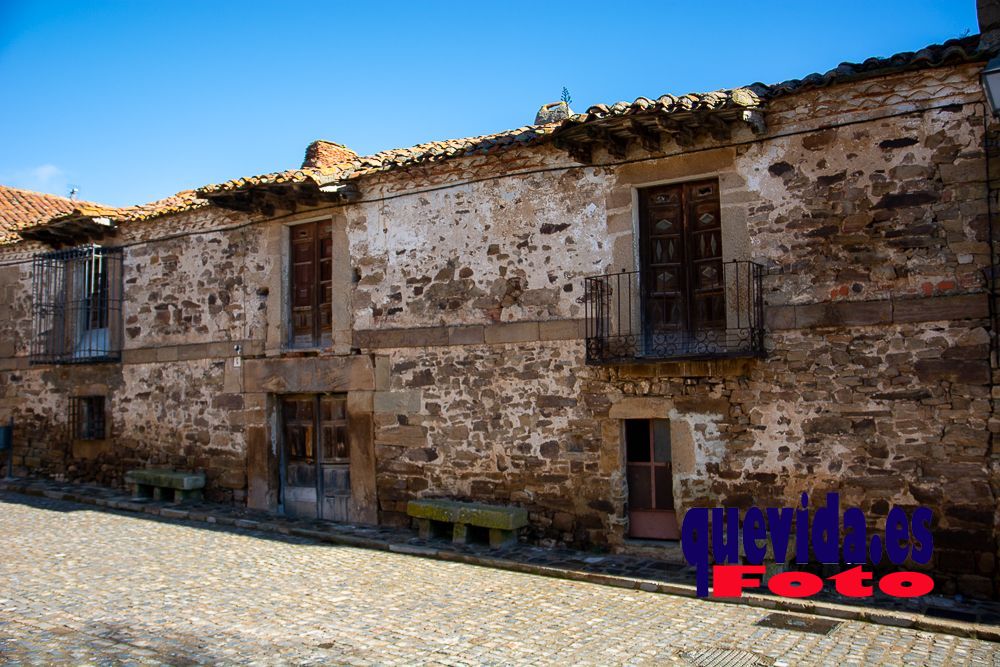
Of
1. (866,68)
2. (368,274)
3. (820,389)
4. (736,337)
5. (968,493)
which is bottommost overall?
(968,493)

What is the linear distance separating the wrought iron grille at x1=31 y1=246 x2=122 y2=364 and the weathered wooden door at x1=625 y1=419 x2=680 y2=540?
331 inches

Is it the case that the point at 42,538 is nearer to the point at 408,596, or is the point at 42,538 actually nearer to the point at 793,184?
the point at 408,596

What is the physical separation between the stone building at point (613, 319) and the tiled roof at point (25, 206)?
4488mm

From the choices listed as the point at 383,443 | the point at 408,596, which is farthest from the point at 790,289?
the point at 383,443

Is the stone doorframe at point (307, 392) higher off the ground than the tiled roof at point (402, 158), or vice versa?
the tiled roof at point (402, 158)

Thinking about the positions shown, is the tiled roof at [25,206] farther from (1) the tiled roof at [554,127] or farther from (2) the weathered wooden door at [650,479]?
(2) the weathered wooden door at [650,479]

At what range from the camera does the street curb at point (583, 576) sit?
582cm

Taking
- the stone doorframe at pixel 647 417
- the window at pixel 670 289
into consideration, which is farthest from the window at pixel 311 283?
the stone doorframe at pixel 647 417

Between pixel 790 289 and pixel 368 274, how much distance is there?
16.6ft

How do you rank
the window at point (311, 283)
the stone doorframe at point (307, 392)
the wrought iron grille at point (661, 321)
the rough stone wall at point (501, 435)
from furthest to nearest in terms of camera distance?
the window at point (311, 283)
the stone doorframe at point (307, 392)
the rough stone wall at point (501, 435)
the wrought iron grille at point (661, 321)

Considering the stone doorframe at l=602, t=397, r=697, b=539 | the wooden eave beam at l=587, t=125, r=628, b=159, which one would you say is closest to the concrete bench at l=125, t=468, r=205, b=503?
the stone doorframe at l=602, t=397, r=697, b=539

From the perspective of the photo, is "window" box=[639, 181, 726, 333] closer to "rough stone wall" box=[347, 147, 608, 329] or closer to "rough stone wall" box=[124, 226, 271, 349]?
"rough stone wall" box=[347, 147, 608, 329]

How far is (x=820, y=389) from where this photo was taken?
7211 millimetres

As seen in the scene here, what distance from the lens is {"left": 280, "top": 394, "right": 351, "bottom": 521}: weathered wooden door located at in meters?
10.2
